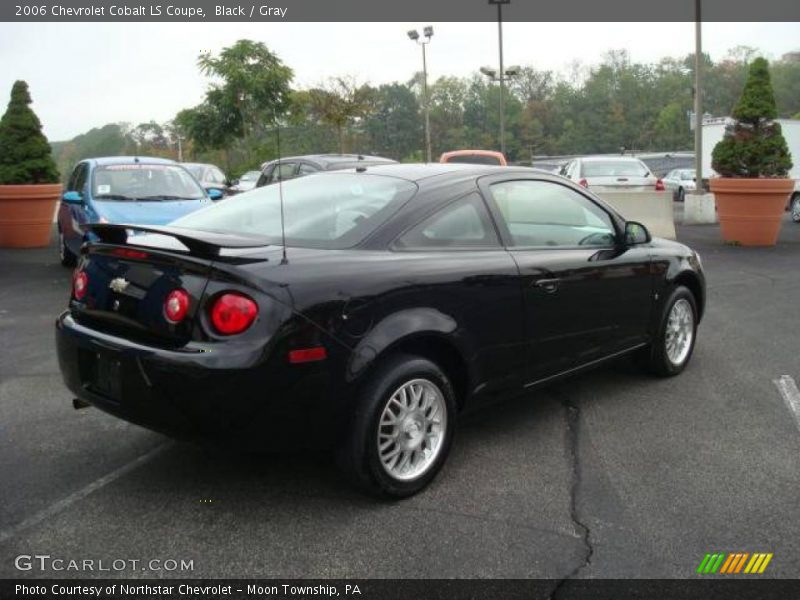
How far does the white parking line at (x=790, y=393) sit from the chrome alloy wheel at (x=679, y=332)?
624 millimetres

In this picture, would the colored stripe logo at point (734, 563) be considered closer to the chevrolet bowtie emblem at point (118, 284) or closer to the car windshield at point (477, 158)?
the chevrolet bowtie emblem at point (118, 284)

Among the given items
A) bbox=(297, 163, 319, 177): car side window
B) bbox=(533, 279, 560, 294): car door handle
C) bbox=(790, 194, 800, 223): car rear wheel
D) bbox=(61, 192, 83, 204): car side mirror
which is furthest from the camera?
bbox=(790, 194, 800, 223): car rear wheel

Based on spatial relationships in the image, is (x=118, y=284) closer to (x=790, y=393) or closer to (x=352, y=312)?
(x=352, y=312)

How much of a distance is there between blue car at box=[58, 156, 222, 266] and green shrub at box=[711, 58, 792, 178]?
8.22 metres

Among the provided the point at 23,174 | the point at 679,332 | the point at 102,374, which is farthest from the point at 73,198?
the point at 679,332

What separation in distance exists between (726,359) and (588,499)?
2.96 meters

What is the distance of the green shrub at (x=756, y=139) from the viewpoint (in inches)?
493

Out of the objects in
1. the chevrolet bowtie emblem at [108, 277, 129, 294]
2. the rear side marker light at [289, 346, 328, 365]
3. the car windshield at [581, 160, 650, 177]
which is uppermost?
the car windshield at [581, 160, 650, 177]

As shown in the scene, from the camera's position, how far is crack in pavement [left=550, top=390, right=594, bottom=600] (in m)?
2.95

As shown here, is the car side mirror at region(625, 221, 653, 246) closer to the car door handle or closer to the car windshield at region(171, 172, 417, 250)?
the car door handle

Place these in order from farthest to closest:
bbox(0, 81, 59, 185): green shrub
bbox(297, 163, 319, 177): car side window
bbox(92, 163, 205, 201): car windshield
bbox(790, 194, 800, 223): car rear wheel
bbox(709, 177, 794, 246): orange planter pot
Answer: bbox(790, 194, 800, 223): car rear wheel, bbox(0, 81, 59, 185): green shrub, bbox(709, 177, 794, 246): orange planter pot, bbox(297, 163, 319, 177): car side window, bbox(92, 163, 205, 201): car windshield

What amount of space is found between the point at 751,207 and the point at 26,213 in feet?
39.4
